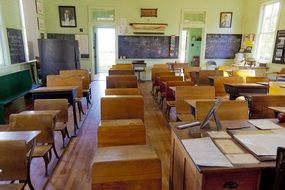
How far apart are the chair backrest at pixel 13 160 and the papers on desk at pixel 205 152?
1.23 metres

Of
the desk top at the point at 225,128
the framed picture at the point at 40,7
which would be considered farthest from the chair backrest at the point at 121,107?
the framed picture at the point at 40,7

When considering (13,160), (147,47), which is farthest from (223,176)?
(147,47)

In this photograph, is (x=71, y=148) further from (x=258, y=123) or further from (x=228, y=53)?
(x=228, y=53)

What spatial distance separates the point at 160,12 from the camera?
8.30 metres

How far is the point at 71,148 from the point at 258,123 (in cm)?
248

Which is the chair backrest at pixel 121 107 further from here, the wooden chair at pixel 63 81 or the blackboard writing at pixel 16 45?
the blackboard writing at pixel 16 45

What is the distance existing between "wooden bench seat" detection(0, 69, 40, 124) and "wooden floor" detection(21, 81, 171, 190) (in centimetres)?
153

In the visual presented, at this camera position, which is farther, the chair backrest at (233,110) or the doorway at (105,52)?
the doorway at (105,52)

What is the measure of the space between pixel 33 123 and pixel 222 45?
26.6 ft

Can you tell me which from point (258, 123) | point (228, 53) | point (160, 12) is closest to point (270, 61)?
point (228, 53)

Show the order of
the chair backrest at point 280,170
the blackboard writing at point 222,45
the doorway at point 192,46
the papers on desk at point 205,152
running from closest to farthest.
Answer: the chair backrest at point 280,170 < the papers on desk at point 205,152 < the blackboard writing at point 222,45 < the doorway at point 192,46

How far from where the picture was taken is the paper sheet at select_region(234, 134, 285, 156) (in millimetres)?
1268

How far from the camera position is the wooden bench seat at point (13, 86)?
426cm

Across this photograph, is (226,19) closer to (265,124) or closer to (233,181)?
(265,124)
